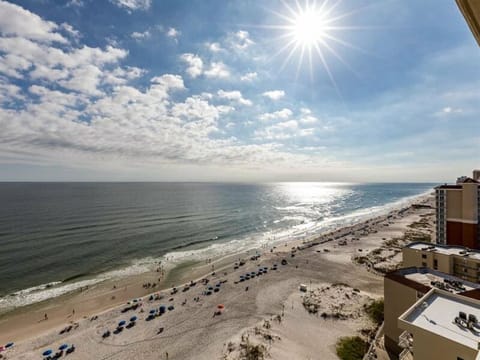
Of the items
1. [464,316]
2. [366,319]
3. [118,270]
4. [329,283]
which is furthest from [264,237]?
[464,316]

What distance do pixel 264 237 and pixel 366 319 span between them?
4681 centimetres

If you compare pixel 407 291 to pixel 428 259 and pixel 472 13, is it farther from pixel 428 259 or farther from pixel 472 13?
pixel 472 13

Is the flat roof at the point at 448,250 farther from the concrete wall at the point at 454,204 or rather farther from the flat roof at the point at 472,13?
the flat roof at the point at 472,13

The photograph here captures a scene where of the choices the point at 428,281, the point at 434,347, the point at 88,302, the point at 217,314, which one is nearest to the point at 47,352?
the point at 88,302

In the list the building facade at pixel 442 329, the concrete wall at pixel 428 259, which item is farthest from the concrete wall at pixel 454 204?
the building facade at pixel 442 329

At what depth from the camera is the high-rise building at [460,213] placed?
40.6 metres

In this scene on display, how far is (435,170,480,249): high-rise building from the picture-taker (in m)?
40.6

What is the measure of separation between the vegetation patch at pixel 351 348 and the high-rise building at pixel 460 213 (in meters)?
32.4

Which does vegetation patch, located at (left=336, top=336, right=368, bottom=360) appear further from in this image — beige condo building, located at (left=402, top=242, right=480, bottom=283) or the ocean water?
the ocean water

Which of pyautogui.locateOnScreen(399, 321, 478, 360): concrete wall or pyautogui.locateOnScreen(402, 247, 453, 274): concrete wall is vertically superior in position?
pyautogui.locateOnScreen(399, 321, 478, 360): concrete wall


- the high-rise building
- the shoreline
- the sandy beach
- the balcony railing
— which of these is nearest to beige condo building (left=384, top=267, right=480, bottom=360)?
the balcony railing

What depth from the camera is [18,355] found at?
2602cm

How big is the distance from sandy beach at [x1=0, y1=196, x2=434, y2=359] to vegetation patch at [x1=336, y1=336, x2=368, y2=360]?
0.77 meters

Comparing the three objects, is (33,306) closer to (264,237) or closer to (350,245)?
(264,237)
